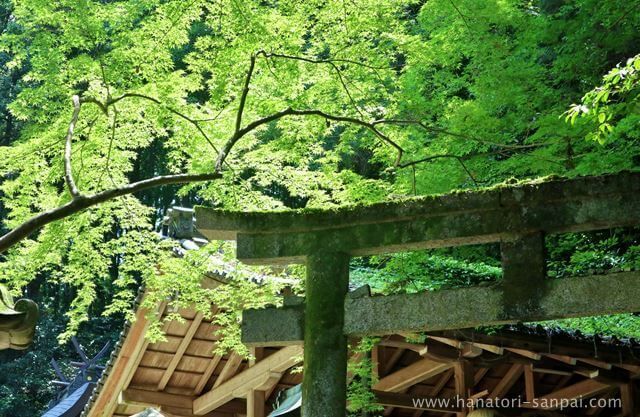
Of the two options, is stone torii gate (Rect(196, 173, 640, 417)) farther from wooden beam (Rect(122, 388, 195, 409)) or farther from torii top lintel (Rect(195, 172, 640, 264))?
wooden beam (Rect(122, 388, 195, 409))

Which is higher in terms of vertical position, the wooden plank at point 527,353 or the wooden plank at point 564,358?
the wooden plank at point 527,353

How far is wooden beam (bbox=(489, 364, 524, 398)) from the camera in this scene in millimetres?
10688

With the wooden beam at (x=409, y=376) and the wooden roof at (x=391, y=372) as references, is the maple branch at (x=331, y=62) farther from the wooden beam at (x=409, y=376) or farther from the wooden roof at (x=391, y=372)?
the wooden beam at (x=409, y=376)

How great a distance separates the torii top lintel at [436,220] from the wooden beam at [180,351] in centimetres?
491

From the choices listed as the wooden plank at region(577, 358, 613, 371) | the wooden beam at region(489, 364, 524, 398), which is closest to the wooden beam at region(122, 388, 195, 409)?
the wooden beam at region(489, 364, 524, 398)

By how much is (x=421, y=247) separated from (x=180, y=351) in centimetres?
628

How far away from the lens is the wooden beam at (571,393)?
383 inches

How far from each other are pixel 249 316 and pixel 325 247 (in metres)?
0.76

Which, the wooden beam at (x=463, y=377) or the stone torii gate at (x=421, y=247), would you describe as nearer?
the stone torii gate at (x=421, y=247)

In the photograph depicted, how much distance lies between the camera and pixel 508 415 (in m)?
9.77

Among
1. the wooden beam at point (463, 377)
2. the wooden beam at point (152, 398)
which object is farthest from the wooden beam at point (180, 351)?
the wooden beam at point (463, 377)

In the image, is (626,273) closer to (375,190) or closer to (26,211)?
Result: (375,190)

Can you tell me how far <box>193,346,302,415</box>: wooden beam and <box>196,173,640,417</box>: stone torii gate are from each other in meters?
3.60

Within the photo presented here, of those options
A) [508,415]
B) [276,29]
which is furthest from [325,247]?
[508,415]
